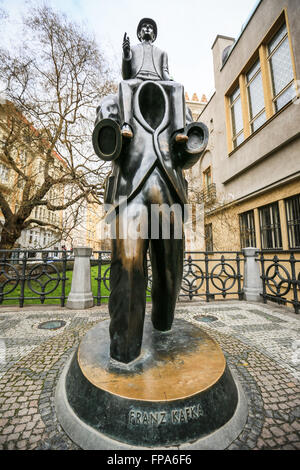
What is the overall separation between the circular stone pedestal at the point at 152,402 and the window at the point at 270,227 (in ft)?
32.7

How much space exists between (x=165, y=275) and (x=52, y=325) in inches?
124

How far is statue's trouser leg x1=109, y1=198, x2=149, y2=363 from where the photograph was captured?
1.90 metres

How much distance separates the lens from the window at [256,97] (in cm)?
1170

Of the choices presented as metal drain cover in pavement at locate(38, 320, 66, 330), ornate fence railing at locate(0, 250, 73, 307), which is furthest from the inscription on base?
ornate fence railing at locate(0, 250, 73, 307)

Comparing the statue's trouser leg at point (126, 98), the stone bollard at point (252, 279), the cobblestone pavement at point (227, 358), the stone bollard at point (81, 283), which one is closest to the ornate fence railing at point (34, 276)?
the stone bollard at point (81, 283)

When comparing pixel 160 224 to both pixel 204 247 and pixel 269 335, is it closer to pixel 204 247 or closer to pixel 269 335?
pixel 269 335

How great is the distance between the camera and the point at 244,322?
182 inches

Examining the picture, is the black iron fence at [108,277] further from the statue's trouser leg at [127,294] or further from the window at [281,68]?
the window at [281,68]

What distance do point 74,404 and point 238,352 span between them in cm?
227

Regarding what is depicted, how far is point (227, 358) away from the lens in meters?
2.93

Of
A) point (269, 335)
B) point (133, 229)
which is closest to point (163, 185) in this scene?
point (133, 229)

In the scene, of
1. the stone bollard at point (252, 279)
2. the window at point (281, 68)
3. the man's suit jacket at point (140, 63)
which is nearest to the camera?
the man's suit jacket at point (140, 63)

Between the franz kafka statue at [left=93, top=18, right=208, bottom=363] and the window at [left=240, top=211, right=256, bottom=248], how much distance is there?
447 inches

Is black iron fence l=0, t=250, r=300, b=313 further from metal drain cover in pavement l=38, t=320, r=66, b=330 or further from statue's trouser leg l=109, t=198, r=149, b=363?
statue's trouser leg l=109, t=198, r=149, b=363
